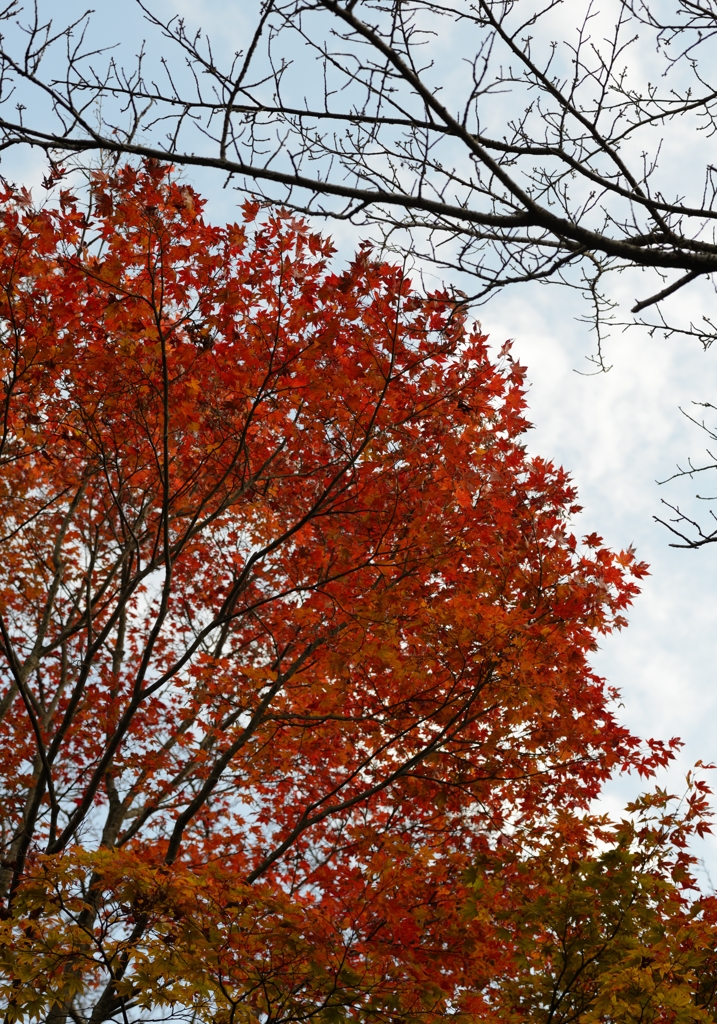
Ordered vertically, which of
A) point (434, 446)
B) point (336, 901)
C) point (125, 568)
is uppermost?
point (434, 446)

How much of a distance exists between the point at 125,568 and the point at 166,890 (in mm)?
2541

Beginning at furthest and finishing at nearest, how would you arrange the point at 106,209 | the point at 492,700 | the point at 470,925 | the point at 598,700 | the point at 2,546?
the point at 2,546, the point at 598,700, the point at 470,925, the point at 492,700, the point at 106,209

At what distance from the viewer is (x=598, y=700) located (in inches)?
328

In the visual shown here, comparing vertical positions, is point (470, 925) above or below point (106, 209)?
below

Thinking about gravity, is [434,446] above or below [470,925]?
above

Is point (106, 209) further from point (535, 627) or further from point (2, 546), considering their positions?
point (2, 546)

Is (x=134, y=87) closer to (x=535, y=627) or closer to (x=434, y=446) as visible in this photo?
(x=434, y=446)

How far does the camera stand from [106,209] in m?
5.83

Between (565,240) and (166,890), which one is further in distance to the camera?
(166,890)

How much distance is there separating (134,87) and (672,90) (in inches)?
102

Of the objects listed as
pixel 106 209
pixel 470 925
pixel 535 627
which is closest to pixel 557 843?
pixel 470 925

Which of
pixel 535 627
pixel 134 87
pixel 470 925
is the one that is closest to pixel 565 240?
pixel 134 87

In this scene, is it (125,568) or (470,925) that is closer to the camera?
(125,568)

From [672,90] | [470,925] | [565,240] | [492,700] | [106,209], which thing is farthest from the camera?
[470,925]
